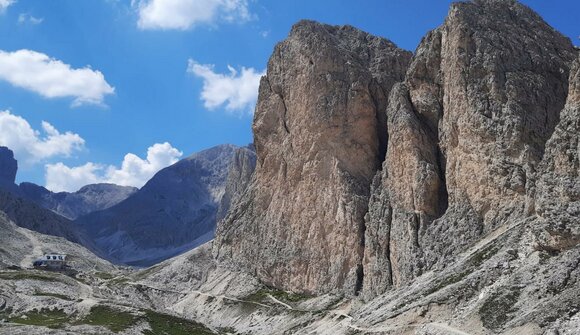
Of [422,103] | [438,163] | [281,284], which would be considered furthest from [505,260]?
[281,284]

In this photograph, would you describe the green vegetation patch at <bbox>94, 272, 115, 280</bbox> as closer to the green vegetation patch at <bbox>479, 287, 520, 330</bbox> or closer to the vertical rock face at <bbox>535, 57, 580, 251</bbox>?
the vertical rock face at <bbox>535, 57, 580, 251</bbox>

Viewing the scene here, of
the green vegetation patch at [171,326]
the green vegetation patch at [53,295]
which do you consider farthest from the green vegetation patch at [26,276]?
the green vegetation patch at [171,326]

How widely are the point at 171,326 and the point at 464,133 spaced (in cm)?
5799

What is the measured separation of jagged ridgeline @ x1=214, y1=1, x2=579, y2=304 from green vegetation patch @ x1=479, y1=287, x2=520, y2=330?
7398 mm

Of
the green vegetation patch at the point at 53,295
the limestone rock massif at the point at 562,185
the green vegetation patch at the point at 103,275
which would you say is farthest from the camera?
the green vegetation patch at the point at 103,275

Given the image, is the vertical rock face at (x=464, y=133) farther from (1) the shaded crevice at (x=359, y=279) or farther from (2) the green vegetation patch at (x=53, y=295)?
(2) the green vegetation patch at (x=53, y=295)

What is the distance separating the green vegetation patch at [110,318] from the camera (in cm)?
9968

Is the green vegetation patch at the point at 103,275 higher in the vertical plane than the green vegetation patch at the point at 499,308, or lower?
higher

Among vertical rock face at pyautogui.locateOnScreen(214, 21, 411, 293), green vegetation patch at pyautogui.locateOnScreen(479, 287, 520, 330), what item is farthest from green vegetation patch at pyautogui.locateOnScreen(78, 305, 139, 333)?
green vegetation patch at pyautogui.locateOnScreen(479, 287, 520, 330)

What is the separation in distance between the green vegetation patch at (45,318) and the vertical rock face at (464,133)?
166 ft

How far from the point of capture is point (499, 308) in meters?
55.2

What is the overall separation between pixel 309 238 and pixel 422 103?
3814 cm

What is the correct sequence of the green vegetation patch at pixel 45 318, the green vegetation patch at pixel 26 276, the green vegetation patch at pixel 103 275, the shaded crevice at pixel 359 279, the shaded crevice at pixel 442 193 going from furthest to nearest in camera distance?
the green vegetation patch at pixel 103 275, the green vegetation patch at pixel 26 276, the shaded crevice at pixel 359 279, the green vegetation patch at pixel 45 318, the shaded crevice at pixel 442 193

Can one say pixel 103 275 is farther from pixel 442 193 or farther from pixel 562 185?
pixel 562 185
